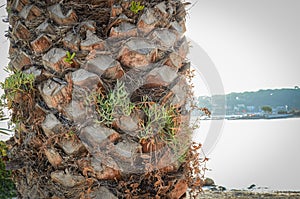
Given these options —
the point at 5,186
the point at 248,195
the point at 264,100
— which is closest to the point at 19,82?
the point at 5,186

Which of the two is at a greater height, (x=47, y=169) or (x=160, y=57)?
(x=160, y=57)

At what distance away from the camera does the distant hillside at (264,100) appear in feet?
4.53

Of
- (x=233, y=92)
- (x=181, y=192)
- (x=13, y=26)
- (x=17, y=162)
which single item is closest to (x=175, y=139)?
(x=181, y=192)

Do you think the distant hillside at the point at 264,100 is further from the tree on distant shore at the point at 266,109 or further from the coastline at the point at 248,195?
the coastline at the point at 248,195

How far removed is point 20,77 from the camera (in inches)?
27.7

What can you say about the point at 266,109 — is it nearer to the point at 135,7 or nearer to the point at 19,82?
the point at 135,7

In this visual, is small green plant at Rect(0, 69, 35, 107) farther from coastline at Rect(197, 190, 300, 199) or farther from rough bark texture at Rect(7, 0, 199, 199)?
coastline at Rect(197, 190, 300, 199)

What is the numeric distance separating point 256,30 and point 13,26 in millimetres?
1016

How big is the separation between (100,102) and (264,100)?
107cm

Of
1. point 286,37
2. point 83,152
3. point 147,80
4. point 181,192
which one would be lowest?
point 181,192

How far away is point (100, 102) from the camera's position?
1.97ft

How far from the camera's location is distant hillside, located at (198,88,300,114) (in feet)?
4.53

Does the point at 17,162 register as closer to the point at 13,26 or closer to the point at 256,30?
the point at 13,26

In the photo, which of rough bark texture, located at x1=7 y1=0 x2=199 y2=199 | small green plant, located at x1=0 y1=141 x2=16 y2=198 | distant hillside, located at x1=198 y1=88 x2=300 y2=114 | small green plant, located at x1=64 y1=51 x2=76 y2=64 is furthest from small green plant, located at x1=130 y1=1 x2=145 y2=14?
small green plant, located at x1=0 y1=141 x2=16 y2=198
